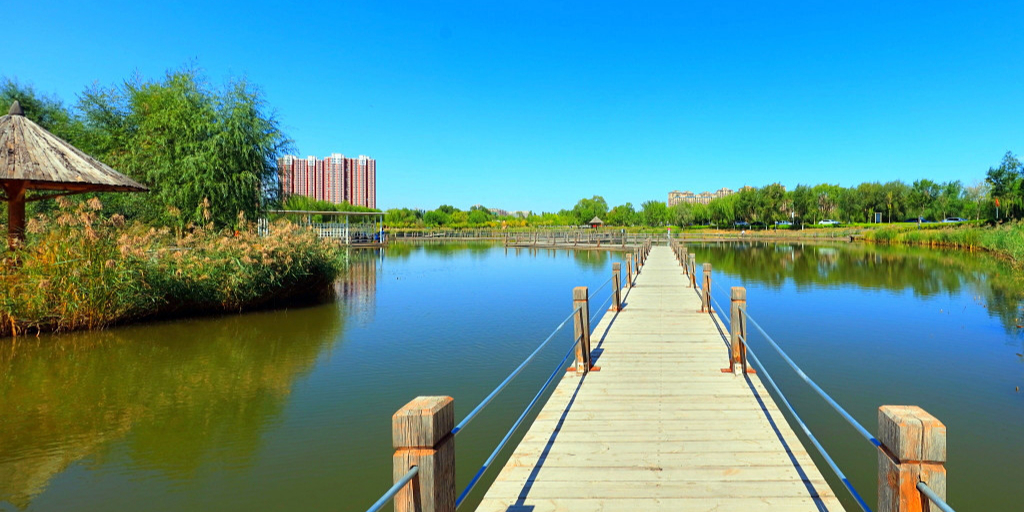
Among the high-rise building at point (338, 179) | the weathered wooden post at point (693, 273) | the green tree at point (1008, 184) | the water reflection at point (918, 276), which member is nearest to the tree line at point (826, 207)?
the green tree at point (1008, 184)

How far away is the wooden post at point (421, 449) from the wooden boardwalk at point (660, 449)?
1.22 m

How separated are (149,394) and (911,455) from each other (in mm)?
8472

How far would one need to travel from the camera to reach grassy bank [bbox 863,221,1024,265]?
25.0 metres

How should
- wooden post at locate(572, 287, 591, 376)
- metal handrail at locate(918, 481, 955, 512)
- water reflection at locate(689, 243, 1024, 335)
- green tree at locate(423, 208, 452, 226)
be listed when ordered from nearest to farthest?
metal handrail at locate(918, 481, 955, 512) < wooden post at locate(572, 287, 591, 376) < water reflection at locate(689, 243, 1024, 335) < green tree at locate(423, 208, 452, 226)

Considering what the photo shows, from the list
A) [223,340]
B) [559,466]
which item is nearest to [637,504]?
[559,466]

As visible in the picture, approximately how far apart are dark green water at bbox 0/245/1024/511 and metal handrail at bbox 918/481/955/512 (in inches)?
134

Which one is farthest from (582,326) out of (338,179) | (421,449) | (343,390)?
(338,179)

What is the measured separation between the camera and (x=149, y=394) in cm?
770

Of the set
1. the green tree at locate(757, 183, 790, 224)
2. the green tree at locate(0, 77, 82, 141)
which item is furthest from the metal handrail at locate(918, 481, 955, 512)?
the green tree at locate(757, 183, 790, 224)

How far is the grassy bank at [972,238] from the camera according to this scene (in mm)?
24953

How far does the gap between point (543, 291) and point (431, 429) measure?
1666 centimetres

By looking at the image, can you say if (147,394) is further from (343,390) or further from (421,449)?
(421,449)

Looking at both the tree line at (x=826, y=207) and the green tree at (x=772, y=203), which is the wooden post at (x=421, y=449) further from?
the green tree at (x=772, y=203)

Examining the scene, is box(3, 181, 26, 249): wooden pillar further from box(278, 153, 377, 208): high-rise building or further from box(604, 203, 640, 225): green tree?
box(278, 153, 377, 208): high-rise building
